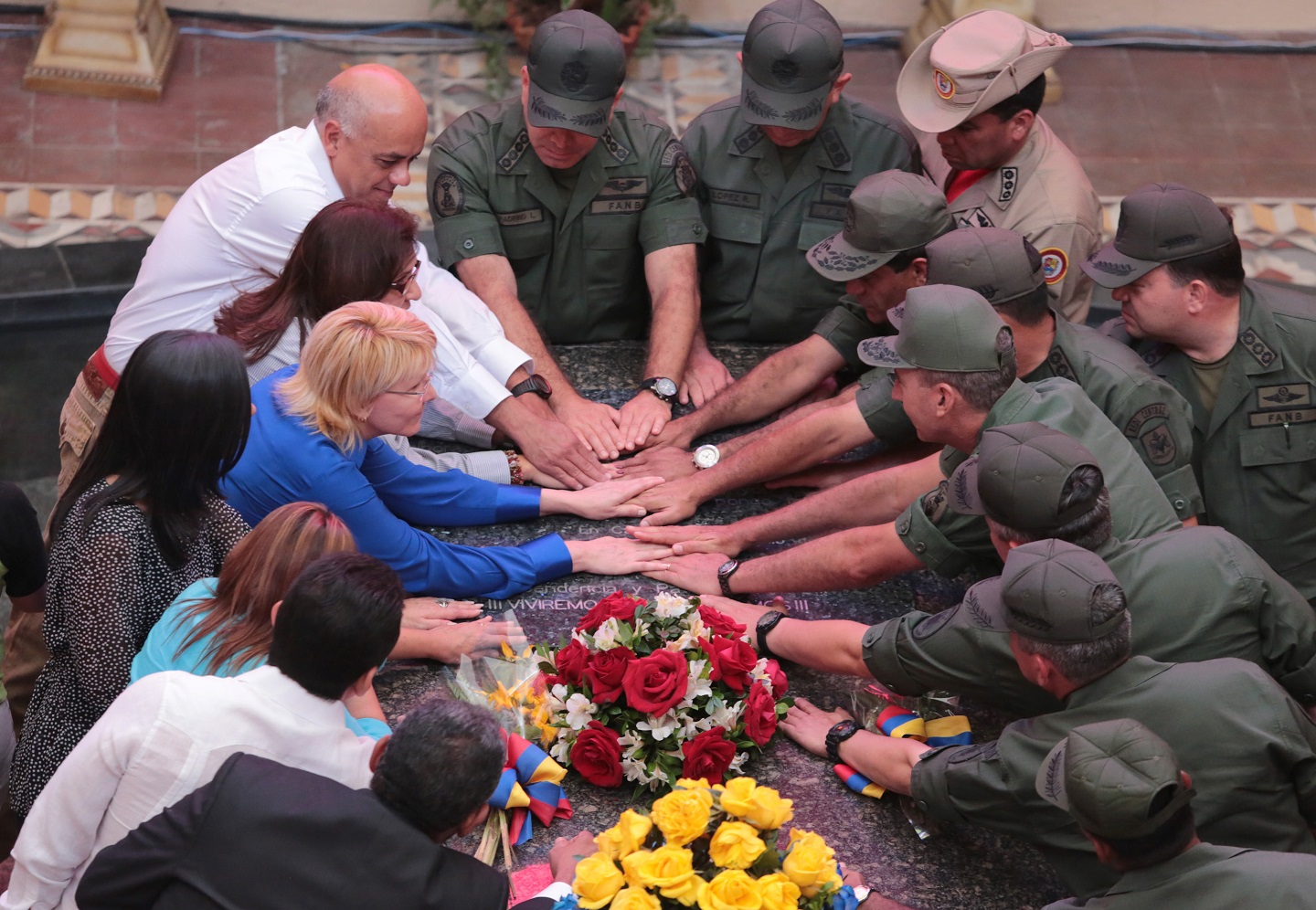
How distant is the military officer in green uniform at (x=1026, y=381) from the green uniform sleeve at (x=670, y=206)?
0.77 meters

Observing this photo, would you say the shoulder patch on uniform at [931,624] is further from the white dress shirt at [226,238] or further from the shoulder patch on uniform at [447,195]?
the shoulder patch on uniform at [447,195]

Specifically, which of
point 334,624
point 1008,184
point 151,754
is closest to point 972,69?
point 1008,184

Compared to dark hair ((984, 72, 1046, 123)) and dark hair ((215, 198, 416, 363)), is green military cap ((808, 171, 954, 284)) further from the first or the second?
dark hair ((215, 198, 416, 363))

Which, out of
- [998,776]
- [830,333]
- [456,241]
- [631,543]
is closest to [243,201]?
[456,241]

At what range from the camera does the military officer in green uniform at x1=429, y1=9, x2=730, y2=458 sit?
141 inches

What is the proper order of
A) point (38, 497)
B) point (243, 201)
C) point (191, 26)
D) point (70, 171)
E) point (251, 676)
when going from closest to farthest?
point (251, 676), point (243, 201), point (38, 497), point (70, 171), point (191, 26)

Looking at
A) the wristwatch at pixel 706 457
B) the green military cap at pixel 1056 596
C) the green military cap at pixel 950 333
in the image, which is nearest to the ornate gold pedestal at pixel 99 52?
the wristwatch at pixel 706 457

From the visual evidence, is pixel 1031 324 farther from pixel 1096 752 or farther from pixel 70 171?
pixel 70 171

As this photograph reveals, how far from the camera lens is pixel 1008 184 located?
11.6ft

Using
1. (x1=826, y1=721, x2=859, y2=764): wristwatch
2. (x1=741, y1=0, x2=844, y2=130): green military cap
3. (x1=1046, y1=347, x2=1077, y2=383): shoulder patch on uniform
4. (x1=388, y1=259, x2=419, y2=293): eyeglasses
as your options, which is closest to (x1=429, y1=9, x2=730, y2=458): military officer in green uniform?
(x1=741, y1=0, x2=844, y2=130): green military cap

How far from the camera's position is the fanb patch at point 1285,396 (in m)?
3.23

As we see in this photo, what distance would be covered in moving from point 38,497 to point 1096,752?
371 cm

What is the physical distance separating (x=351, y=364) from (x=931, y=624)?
4.01ft

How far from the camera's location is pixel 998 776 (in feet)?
7.79
